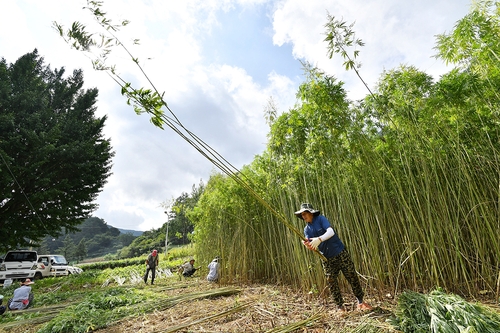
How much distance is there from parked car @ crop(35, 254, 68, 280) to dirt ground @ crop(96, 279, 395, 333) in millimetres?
12450

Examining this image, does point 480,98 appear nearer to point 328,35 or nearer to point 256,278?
point 328,35

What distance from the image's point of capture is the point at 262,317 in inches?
121

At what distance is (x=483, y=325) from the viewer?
177 cm

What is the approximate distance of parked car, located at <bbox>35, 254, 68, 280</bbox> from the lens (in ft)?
40.8

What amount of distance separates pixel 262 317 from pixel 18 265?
12413 millimetres

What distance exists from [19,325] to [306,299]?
4472 mm

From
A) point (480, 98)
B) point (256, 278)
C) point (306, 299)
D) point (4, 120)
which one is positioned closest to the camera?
point (480, 98)

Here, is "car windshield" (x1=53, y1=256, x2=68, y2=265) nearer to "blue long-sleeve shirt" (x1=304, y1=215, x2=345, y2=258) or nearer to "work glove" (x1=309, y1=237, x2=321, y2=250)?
"blue long-sleeve shirt" (x1=304, y1=215, x2=345, y2=258)

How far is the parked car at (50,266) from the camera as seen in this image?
40.8 feet

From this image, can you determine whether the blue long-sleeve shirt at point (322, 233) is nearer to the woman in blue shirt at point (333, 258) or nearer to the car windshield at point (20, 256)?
the woman in blue shirt at point (333, 258)

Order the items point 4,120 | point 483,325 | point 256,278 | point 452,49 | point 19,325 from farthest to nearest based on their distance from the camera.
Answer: point 4,120 → point 256,278 → point 19,325 → point 452,49 → point 483,325

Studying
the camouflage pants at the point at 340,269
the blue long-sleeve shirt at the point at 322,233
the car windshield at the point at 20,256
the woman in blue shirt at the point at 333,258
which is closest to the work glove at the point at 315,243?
the woman in blue shirt at the point at 333,258

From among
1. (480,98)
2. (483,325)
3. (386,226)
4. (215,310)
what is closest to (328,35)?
(480,98)

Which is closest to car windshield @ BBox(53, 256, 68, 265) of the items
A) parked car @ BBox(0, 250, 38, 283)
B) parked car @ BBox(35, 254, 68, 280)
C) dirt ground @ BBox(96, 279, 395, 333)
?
parked car @ BBox(35, 254, 68, 280)
